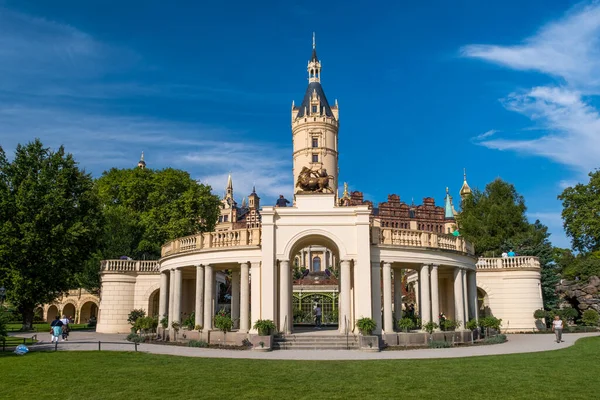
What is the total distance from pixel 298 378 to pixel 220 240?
48.4 feet

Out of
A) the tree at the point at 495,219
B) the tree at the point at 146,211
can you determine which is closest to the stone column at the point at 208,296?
the tree at the point at 146,211

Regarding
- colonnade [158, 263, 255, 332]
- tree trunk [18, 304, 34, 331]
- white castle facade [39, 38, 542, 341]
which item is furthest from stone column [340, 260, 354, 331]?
tree trunk [18, 304, 34, 331]

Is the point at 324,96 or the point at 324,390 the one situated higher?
the point at 324,96

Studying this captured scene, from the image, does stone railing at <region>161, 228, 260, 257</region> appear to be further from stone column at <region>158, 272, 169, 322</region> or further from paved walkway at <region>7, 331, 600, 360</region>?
paved walkway at <region>7, 331, 600, 360</region>

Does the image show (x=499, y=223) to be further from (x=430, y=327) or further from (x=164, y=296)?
(x=164, y=296)

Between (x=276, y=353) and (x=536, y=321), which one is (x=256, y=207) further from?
(x=276, y=353)

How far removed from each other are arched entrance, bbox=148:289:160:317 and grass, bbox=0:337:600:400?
62.3 feet

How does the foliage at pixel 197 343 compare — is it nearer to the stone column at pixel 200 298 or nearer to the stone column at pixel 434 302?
the stone column at pixel 200 298

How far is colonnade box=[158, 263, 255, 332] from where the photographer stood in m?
26.7

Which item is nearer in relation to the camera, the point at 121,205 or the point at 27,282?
the point at 27,282

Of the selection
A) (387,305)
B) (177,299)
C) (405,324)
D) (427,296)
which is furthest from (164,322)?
(427,296)

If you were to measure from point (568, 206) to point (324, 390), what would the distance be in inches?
2050

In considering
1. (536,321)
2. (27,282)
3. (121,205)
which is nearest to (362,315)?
(536,321)

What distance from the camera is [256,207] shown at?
6245 inches
